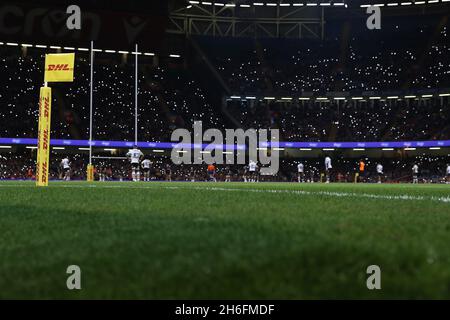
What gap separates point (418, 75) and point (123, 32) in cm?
2622

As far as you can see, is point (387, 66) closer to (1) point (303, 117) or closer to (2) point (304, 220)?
(1) point (303, 117)

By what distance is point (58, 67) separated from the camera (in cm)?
1697

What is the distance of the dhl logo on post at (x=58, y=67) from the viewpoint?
1670 centimetres

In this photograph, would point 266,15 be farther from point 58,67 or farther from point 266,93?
point 58,67

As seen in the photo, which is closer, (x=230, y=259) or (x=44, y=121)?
(x=230, y=259)

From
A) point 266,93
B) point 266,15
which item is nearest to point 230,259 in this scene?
point 266,93

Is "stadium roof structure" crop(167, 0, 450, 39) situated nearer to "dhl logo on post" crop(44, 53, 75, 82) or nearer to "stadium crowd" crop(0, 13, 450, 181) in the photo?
"stadium crowd" crop(0, 13, 450, 181)

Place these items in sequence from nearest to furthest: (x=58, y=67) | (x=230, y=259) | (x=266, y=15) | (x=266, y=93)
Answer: (x=230, y=259) → (x=58, y=67) → (x=266, y=15) → (x=266, y=93)

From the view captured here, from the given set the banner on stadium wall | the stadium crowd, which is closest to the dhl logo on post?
the banner on stadium wall

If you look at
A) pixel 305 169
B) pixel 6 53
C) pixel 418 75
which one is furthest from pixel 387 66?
pixel 6 53

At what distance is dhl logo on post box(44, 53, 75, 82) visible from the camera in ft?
54.8

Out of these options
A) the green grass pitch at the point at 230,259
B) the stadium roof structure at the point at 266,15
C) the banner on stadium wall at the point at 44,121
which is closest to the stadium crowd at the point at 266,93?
the stadium roof structure at the point at 266,15

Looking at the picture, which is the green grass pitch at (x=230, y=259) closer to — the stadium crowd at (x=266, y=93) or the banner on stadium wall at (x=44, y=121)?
the banner on stadium wall at (x=44, y=121)

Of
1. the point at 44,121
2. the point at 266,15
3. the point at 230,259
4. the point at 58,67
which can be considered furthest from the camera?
the point at 266,15
